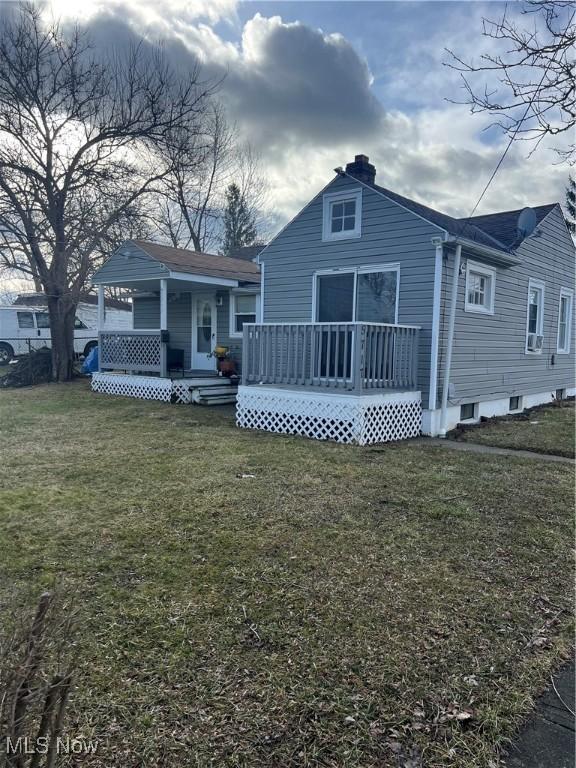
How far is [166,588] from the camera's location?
2908mm

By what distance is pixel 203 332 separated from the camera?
14.0 metres

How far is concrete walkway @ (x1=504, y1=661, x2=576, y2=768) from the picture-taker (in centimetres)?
181

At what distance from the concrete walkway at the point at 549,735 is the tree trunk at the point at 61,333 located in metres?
15.0

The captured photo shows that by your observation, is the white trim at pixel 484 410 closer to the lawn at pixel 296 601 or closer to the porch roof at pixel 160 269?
the lawn at pixel 296 601

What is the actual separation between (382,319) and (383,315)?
0.07m

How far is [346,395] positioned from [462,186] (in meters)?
4.56

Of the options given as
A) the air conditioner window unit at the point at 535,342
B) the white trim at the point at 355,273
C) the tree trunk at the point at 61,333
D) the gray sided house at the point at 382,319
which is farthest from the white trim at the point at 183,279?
the air conditioner window unit at the point at 535,342

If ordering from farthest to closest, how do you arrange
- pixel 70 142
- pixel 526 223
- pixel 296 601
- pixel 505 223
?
1. pixel 70 142
2. pixel 505 223
3. pixel 526 223
4. pixel 296 601

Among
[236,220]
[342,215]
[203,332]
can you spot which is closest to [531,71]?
[342,215]

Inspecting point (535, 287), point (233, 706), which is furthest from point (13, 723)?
point (535, 287)

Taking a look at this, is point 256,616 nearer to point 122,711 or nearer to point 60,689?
point 122,711

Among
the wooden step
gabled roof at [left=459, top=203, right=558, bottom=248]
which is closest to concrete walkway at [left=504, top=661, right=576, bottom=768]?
gabled roof at [left=459, top=203, right=558, bottom=248]

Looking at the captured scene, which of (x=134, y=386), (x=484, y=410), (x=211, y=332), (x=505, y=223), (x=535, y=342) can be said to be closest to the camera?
(x=484, y=410)

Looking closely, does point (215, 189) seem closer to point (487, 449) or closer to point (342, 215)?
point (342, 215)
